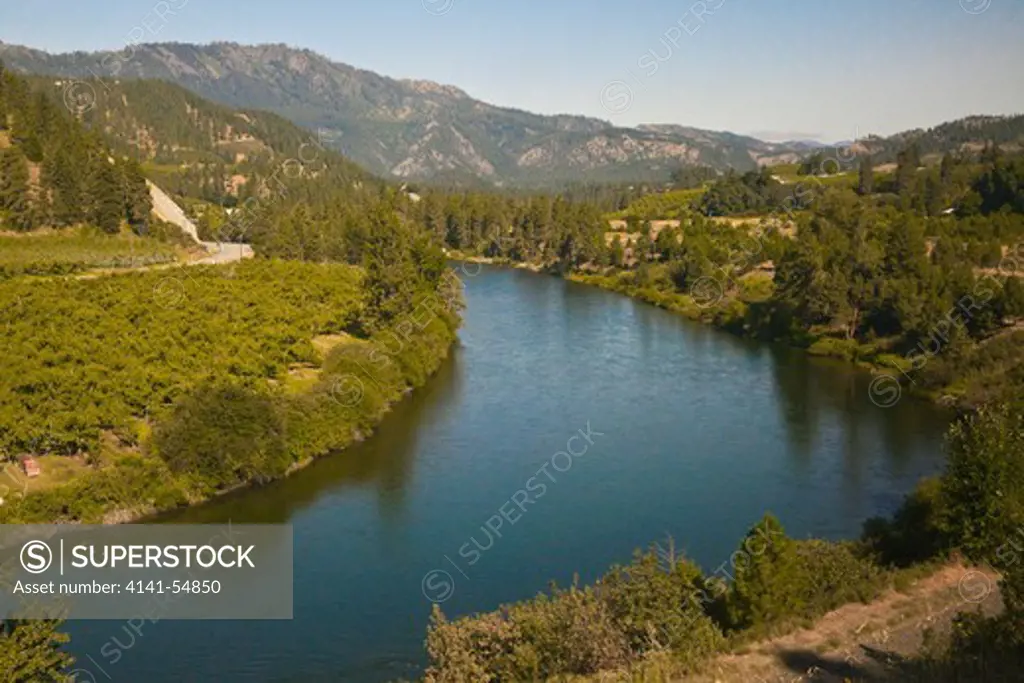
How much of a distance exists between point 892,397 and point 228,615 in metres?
38.4

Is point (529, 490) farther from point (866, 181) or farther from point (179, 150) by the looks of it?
point (179, 150)

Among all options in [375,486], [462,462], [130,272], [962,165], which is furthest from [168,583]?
[962,165]

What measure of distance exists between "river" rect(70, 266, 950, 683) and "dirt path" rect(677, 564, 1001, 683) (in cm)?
779

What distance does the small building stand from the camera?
32.9 m

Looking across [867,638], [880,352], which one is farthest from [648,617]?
[880,352]

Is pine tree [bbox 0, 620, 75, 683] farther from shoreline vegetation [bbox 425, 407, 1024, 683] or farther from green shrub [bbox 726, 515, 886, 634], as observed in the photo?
green shrub [bbox 726, 515, 886, 634]

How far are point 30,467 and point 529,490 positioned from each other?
18.4m

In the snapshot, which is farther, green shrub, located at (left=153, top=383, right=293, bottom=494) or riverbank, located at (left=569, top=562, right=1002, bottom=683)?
green shrub, located at (left=153, top=383, right=293, bottom=494)

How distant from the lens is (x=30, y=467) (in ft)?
108

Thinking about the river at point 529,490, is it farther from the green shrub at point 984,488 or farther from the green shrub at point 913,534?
the green shrub at point 984,488

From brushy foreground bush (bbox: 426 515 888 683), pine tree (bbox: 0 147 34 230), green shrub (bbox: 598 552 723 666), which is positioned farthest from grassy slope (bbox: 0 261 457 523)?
green shrub (bbox: 598 552 723 666)

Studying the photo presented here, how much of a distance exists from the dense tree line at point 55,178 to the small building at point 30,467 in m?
38.6

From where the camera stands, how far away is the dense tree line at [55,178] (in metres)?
66.4

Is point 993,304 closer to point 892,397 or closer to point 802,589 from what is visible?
point 892,397
